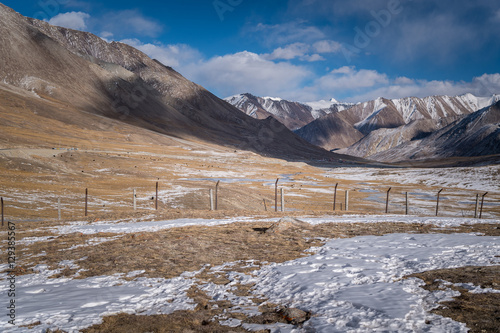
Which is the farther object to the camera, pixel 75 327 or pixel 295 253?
pixel 295 253

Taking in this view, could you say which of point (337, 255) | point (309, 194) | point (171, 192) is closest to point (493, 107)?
point (309, 194)

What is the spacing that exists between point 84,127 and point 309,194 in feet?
340

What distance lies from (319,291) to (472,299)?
2757mm

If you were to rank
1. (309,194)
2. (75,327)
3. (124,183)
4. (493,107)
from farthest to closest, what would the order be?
1. (493,107)
2. (309,194)
3. (124,183)
4. (75,327)

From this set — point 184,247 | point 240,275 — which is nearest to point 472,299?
point 240,275

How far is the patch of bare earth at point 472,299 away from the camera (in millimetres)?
4840

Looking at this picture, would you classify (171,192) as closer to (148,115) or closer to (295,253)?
(295,253)

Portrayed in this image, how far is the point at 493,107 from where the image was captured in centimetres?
18825

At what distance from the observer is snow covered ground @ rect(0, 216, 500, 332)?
17.3 ft

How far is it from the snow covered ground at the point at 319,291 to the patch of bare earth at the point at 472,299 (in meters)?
0.22

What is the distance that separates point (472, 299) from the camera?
5633mm

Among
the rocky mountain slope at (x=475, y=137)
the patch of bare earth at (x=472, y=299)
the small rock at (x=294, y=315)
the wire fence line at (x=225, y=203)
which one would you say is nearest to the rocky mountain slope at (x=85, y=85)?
the rocky mountain slope at (x=475, y=137)

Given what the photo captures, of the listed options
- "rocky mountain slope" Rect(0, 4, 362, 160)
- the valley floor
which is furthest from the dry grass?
"rocky mountain slope" Rect(0, 4, 362, 160)

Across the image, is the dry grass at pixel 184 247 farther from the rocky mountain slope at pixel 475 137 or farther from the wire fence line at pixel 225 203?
the rocky mountain slope at pixel 475 137
